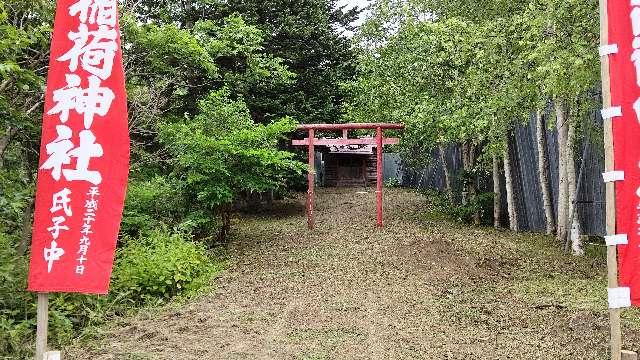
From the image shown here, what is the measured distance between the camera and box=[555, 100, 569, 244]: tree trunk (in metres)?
10.1

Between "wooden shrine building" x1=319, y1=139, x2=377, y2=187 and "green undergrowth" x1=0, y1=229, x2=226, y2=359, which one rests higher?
"wooden shrine building" x1=319, y1=139, x2=377, y2=187

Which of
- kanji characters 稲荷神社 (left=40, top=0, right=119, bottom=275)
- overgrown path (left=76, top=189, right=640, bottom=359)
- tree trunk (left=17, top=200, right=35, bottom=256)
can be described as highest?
kanji characters 稲荷神社 (left=40, top=0, right=119, bottom=275)

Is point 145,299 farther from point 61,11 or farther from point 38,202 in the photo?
point 61,11

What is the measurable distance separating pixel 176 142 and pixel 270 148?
6.12ft

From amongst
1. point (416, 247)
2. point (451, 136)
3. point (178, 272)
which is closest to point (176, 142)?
point (178, 272)

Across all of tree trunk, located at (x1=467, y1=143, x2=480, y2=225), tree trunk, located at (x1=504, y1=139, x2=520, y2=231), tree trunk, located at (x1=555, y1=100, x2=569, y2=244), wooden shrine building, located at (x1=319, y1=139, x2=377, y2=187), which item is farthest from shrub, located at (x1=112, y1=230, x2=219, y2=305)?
wooden shrine building, located at (x1=319, y1=139, x2=377, y2=187)

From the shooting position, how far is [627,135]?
13.1 ft

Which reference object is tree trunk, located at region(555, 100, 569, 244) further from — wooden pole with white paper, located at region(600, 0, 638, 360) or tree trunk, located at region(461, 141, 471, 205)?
wooden pole with white paper, located at region(600, 0, 638, 360)

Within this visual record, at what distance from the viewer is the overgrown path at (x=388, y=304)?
18.8 feet

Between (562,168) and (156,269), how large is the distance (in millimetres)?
7514

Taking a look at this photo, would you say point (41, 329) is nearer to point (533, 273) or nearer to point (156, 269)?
point (156, 269)

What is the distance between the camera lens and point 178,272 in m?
8.21

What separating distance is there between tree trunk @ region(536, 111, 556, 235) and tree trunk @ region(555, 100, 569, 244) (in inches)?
29.2

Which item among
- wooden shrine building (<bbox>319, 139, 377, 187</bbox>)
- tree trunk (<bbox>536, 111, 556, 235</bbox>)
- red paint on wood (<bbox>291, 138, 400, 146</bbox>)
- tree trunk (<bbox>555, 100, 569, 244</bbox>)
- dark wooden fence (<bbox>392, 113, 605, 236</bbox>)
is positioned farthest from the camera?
wooden shrine building (<bbox>319, 139, 377, 187</bbox>)
